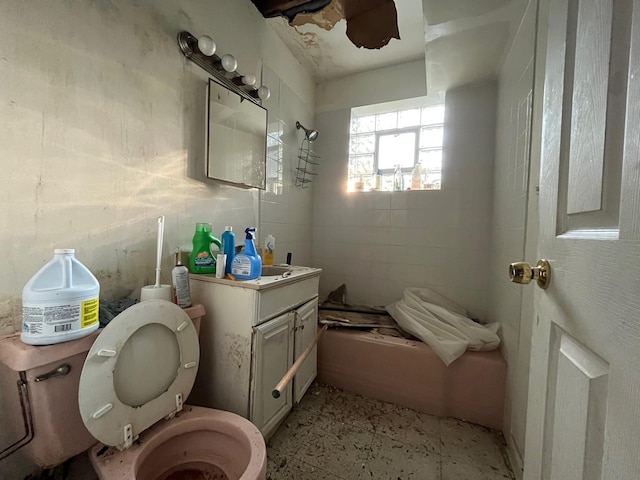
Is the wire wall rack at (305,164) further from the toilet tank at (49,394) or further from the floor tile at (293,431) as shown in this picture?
the toilet tank at (49,394)

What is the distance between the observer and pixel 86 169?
34.9 inches

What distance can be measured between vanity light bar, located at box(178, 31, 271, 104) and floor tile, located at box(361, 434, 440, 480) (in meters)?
1.96

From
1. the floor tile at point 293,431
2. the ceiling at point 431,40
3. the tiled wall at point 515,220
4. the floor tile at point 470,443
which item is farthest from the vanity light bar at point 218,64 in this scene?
the floor tile at point 470,443

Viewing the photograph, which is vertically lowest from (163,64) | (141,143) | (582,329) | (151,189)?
(582,329)

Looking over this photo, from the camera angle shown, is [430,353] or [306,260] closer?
[430,353]

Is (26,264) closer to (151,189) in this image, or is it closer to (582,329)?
(151,189)

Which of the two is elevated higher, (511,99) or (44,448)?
(511,99)

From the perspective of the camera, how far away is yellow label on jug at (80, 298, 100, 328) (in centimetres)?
71

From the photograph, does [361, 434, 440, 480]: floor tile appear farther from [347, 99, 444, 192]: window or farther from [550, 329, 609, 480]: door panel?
[347, 99, 444, 192]: window

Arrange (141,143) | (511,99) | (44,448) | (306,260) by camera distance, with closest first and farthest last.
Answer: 1. (44,448)
2. (141,143)
3. (511,99)
4. (306,260)

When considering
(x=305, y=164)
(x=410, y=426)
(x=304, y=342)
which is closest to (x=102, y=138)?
(x=304, y=342)

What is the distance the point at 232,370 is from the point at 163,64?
1.32m

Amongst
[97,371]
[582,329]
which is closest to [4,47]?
[97,371]

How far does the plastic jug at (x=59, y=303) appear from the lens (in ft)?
2.14
